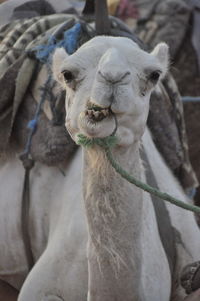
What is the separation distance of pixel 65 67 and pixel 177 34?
330 centimetres

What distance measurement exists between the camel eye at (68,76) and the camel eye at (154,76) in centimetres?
21

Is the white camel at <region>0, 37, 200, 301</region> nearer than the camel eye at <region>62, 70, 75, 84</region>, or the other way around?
the white camel at <region>0, 37, 200, 301</region>

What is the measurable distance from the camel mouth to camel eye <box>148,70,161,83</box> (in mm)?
211

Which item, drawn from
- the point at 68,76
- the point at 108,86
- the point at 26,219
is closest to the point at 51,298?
the point at 26,219

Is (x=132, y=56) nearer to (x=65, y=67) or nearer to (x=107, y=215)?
(x=65, y=67)

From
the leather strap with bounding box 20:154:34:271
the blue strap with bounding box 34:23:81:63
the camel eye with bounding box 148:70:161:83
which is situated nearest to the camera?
the camel eye with bounding box 148:70:161:83

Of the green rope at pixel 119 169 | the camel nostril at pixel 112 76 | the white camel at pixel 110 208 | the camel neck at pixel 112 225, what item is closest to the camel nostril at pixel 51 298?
the white camel at pixel 110 208

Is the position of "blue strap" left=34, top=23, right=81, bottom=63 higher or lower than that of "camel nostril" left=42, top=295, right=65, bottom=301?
higher

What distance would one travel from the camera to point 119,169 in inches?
87.0

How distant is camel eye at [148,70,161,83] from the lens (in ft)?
7.38

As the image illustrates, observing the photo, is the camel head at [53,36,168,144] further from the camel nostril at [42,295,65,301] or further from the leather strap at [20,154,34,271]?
the leather strap at [20,154,34,271]

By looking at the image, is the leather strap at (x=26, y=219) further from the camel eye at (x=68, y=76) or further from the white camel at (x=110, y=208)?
the camel eye at (x=68, y=76)

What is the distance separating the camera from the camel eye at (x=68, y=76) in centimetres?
225

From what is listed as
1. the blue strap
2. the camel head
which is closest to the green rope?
the camel head
